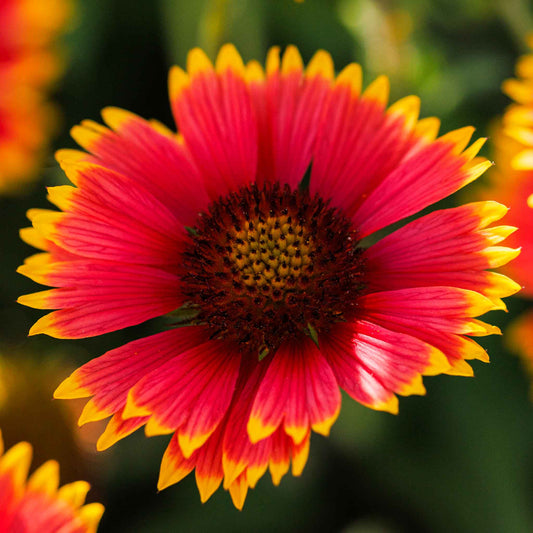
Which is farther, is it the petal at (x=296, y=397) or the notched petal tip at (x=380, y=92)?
the notched petal tip at (x=380, y=92)

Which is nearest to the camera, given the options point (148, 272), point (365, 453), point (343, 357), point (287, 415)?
point (287, 415)

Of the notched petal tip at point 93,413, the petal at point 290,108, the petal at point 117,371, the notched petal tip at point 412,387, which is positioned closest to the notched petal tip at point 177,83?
the petal at point 290,108

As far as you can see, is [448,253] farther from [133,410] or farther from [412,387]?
[133,410]

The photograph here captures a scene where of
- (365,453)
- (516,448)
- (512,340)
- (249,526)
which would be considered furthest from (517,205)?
(249,526)

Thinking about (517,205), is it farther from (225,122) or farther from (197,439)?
(197,439)

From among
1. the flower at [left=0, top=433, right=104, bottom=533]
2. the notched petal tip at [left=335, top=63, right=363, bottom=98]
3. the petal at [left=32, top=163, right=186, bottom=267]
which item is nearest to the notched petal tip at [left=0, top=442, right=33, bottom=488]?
the flower at [left=0, top=433, right=104, bottom=533]

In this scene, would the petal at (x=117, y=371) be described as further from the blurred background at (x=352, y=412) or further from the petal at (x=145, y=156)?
the blurred background at (x=352, y=412)

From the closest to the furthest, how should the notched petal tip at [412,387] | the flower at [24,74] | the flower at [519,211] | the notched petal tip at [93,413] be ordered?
1. the notched petal tip at [412,387]
2. the notched petal tip at [93,413]
3. the flower at [519,211]
4. the flower at [24,74]
